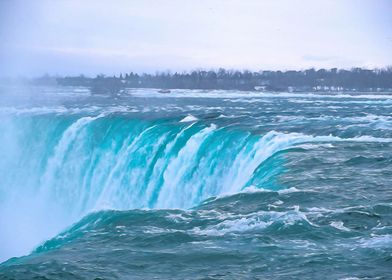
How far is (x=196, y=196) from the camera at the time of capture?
44.2 feet

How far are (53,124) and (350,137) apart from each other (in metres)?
11.9

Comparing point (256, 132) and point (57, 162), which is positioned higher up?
point (256, 132)

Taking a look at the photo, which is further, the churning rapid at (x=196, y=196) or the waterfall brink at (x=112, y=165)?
the waterfall brink at (x=112, y=165)

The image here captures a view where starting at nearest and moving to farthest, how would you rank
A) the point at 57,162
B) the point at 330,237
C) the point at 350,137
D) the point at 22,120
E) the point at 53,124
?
the point at 330,237, the point at 350,137, the point at 57,162, the point at 53,124, the point at 22,120

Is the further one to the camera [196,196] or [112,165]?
[112,165]

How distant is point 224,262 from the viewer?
255 inches

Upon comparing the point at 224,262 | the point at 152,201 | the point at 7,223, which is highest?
the point at 224,262

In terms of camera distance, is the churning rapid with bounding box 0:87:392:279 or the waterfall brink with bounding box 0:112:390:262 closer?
the churning rapid with bounding box 0:87:392:279

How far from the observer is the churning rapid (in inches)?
257

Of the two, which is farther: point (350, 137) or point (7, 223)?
point (7, 223)

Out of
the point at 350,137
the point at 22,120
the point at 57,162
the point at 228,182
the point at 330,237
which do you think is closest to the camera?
the point at 330,237

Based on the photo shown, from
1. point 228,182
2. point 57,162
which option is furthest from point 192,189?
point 57,162

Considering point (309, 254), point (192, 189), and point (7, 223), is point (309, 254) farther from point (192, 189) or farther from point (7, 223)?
point (7, 223)

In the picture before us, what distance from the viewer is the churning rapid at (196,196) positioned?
21.4ft
